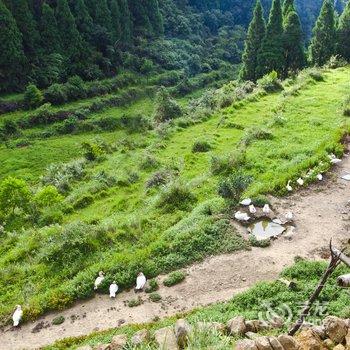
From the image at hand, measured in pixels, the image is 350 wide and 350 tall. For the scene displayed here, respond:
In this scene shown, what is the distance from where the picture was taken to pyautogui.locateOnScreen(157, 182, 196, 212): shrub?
20.7 metres

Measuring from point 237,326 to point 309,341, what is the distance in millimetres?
2203

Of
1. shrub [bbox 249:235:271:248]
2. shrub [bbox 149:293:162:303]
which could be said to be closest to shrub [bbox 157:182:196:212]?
shrub [bbox 249:235:271:248]

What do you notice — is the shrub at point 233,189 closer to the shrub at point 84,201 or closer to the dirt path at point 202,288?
the dirt path at point 202,288

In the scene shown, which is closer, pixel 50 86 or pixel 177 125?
pixel 177 125

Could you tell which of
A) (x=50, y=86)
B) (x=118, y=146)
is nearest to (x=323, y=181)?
(x=118, y=146)

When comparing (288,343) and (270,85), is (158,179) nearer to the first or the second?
(288,343)

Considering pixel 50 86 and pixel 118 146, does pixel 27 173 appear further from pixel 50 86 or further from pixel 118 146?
pixel 50 86

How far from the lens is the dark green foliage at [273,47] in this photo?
50.4 metres

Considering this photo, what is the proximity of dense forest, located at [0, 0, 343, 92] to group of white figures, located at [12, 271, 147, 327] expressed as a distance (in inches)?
1884

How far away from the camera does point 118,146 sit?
37500mm

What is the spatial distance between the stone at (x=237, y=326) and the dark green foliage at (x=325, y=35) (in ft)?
147

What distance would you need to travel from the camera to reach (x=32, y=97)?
55.1 m

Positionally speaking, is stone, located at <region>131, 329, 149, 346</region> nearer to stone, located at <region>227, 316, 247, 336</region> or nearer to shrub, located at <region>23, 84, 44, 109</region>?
stone, located at <region>227, 316, 247, 336</region>

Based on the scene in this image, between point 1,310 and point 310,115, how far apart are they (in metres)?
21.8
